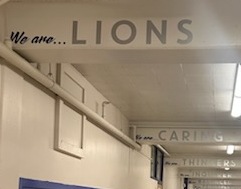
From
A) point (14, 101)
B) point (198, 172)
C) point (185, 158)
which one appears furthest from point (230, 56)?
point (198, 172)

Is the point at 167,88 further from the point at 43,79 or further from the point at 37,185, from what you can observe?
the point at 37,185

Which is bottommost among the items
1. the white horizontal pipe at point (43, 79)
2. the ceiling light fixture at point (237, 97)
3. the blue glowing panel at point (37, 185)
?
the blue glowing panel at point (37, 185)

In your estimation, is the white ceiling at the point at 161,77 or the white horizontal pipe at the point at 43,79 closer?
the white horizontal pipe at the point at 43,79

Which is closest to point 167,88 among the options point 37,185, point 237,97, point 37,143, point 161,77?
point 161,77

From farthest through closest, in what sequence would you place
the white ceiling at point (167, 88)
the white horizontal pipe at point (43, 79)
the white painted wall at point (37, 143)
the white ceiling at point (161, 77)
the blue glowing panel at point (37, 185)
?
the white ceiling at point (167, 88) → the blue glowing panel at point (37, 185) → the white ceiling at point (161, 77) → the white painted wall at point (37, 143) → the white horizontal pipe at point (43, 79)

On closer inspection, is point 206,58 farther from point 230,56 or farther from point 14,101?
point 14,101

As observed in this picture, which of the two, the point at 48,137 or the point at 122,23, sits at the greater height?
the point at 122,23

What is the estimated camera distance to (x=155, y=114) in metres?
10.0

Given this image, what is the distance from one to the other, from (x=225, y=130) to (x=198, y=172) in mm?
10637

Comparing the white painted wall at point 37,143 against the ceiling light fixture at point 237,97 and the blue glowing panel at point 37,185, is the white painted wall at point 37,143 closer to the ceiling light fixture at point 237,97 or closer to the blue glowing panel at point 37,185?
the blue glowing panel at point 37,185

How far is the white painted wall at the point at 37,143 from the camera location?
4.36m

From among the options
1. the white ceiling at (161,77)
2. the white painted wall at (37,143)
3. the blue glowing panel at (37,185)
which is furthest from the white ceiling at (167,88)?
the blue glowing panel at (37,185)

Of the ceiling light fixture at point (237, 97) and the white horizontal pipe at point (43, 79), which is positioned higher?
the ceiling light fixture at point (237, 97)

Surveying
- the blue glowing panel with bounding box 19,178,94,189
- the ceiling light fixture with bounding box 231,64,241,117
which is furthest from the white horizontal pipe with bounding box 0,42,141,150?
the ceiling light fixture with bounding box 231,64,241,117
